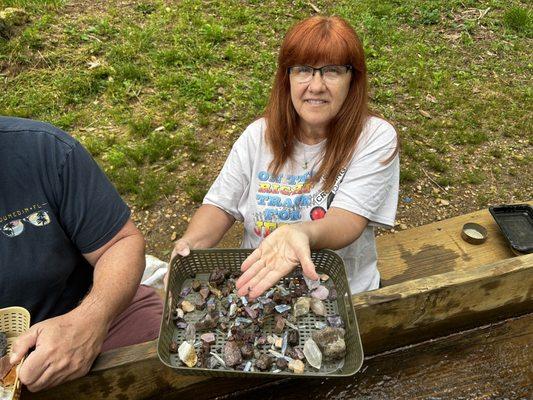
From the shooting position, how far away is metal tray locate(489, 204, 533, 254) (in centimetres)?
258

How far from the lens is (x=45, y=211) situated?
166cm

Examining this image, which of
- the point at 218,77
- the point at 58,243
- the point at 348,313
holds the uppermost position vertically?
the point at 58,243

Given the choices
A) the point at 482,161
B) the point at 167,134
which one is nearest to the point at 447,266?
the point at 482,161

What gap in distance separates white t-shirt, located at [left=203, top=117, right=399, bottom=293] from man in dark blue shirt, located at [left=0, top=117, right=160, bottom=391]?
53 cm

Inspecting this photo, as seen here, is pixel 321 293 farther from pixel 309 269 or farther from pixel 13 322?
pixel 13 322

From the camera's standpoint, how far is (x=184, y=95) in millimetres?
4340

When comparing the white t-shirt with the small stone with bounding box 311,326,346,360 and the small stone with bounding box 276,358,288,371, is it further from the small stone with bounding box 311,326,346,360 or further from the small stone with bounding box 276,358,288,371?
the small stone with bounding box 276,358,288,371

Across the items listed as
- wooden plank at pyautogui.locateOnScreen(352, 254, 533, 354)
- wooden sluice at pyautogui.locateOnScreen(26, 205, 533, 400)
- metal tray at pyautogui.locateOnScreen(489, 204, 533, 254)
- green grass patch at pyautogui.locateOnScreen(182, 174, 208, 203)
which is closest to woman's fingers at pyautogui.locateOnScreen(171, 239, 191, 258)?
wooden sluice at pyautogui.locateOnScreen(26, 205, 533, 400)

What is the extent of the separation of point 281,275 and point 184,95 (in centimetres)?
315

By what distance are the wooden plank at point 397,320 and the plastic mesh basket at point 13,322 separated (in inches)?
8.4

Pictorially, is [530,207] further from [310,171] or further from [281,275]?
[281,275]

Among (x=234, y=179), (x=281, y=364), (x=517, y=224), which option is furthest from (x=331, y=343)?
(x=517, y=224)

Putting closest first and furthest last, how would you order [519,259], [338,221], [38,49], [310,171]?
[338,221] → [310,171] → [519,259] → [38,49]

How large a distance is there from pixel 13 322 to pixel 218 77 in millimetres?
3396
